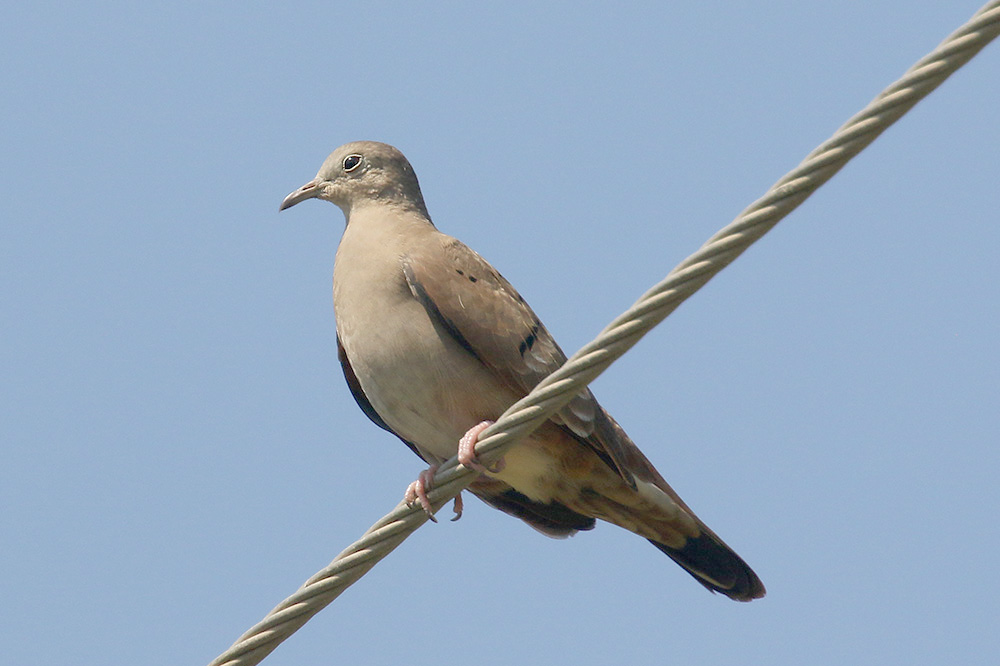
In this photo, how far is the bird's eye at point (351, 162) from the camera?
7.18 meters

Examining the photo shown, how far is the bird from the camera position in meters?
5.81

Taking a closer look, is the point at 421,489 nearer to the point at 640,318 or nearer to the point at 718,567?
the point at 640,318

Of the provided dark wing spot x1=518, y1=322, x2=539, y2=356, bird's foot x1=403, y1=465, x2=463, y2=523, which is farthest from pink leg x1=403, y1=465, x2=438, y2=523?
dark wing spot x1=518, y1=322, x2=539, y2=356

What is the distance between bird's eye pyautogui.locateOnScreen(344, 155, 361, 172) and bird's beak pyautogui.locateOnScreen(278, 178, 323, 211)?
194mm

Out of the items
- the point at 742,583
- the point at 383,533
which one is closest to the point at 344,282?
the point at 383,533

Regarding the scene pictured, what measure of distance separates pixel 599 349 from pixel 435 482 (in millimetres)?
1353

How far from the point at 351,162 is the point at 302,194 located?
351 mm

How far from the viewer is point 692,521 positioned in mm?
6262

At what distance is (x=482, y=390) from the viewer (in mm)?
5816

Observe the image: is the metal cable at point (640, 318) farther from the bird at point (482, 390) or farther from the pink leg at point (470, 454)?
the bird at point (482, 390)

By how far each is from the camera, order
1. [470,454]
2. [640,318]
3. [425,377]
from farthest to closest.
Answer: [425,377] → [470,454] → [640,318]

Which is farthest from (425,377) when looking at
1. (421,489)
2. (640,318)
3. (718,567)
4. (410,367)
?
(640,318)

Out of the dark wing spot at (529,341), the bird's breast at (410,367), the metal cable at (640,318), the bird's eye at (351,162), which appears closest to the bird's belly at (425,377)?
the bird's breast at (410,367)

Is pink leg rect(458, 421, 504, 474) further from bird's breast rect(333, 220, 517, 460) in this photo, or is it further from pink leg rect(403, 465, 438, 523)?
bird's breast rect(333, 220, 517, 460)
